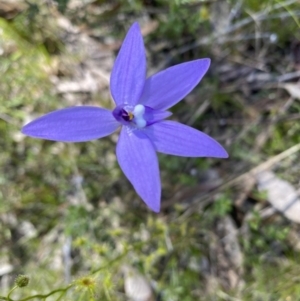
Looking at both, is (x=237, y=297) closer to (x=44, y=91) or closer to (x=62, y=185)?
(x=62, y=185)

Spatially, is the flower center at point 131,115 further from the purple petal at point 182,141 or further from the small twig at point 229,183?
the small twig at point 229,183

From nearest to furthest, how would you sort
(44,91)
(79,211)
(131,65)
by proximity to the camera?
1. (131,65)
2. (79,211)
3. (44,91)

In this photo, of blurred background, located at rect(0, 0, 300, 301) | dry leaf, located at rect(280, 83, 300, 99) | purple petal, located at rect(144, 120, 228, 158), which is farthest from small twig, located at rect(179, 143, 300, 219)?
purple petal, located at rect(144, 120, 228, 158)

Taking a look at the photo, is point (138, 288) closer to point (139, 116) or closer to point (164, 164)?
point (164, 164)

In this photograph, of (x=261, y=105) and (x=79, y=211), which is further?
(x=261, y=105)

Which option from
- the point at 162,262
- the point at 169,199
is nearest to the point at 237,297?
the point at 162,262

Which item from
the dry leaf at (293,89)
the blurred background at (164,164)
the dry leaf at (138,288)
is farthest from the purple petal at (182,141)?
the dry leaf at (293,89)

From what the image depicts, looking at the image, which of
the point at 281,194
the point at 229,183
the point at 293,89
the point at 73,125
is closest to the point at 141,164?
the point at 73,125
